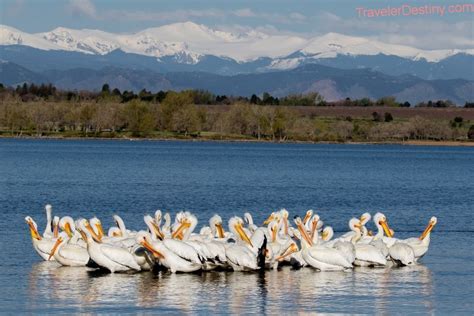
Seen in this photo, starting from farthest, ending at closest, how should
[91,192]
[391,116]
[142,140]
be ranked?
[391,116]
[142,140]
[91,192]

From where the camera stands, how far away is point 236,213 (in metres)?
37.1

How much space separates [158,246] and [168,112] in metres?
132

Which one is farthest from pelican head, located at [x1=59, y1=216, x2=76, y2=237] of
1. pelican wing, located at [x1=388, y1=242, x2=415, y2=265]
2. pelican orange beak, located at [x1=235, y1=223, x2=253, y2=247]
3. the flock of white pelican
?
pelican wing, located at [x1=388, y1=242, x2=415, y2=265]

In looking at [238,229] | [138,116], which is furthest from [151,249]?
[138,116]

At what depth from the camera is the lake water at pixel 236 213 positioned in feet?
61.0

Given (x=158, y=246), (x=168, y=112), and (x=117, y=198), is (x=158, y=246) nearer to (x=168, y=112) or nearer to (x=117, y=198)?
(x=117, y=198)

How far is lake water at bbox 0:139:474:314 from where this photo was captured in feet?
61.0

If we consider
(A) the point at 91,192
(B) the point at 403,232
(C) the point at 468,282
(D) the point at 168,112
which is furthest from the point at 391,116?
(C) the point at 468,282

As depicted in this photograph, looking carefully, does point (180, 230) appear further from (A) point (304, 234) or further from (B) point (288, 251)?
(A) point (304, 234)

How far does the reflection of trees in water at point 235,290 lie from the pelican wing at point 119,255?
254 millimetres

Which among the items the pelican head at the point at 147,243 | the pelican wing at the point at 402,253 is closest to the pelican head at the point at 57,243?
the pelican head at the point at 147,243

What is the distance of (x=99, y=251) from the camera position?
68.8 feet

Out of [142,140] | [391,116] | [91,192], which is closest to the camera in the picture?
[91,192]

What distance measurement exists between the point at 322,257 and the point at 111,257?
414 cm
